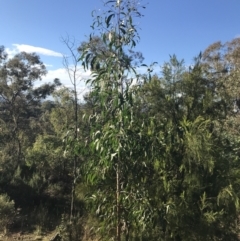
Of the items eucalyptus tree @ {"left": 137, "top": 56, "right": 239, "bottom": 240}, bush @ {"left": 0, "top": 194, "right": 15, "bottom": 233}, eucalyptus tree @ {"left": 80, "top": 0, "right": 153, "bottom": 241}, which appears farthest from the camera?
bush @ {"left": 0, "top": 194, "right": 15, "bottom": 233}

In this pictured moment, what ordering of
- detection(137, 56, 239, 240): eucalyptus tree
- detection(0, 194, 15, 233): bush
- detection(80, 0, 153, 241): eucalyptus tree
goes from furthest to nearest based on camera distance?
detection(0, 194, 15, 233): bush
detection(137, 56, 239, 240): eucalyptus tree
detection(80, 0, 153, 241): eucalyptus tree

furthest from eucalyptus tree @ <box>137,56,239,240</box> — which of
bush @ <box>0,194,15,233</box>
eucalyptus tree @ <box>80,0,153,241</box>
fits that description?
bush @ <box>0,194,15,233</box>

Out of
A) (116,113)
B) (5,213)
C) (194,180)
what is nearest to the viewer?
(116,113)

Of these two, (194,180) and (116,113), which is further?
(194,180)

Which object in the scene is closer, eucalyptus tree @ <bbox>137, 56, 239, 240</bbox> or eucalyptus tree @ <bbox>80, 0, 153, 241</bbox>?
eucalyptus tree @ <bbox>80, 0, 153, 241</bbox>

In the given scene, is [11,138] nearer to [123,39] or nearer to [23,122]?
[23,122]

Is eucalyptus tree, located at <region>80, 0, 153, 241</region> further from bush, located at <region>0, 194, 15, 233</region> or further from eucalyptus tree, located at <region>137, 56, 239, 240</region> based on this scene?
bush, located at <region>0, 194, 15, 233</region>

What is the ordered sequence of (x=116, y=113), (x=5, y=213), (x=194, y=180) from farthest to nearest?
(x=5, y=213) < (x=194, y=180) < (x=116, y=113)

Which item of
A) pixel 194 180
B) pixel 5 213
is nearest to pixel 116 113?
pixel 194 180

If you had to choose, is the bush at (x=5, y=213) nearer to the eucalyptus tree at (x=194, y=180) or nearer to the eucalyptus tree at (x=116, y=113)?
the eucalyptus tree at (x=194, y=180)

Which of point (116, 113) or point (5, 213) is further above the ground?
point (116, 113)

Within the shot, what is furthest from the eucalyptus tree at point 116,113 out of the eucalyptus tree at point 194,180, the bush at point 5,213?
the bush at point 5,213

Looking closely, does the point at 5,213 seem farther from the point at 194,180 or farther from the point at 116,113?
the point at 116,113

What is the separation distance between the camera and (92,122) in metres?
2.53
